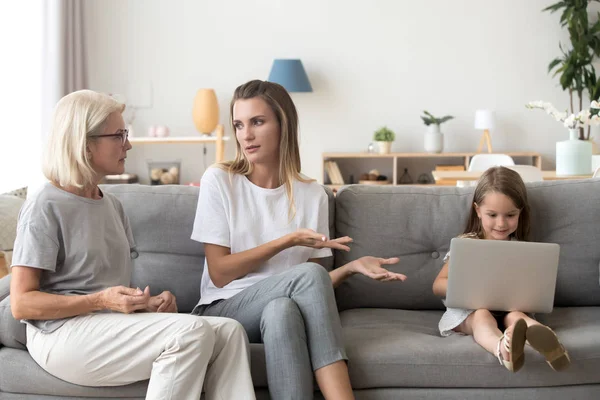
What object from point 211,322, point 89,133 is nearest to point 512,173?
point 211,322

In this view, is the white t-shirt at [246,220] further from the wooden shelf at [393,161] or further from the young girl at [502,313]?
the wooden shelf at [393,161]

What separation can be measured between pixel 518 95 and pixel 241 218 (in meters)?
4.57

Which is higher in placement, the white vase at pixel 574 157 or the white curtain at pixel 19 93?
the white curtain at pixel 19 93

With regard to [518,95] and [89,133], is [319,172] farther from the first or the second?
[89,133]

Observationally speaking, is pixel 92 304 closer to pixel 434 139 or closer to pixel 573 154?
pixel 573 154

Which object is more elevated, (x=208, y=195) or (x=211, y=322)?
(x=208, y=195)

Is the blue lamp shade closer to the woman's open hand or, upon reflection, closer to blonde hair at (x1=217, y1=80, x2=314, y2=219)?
blonde hair at (x1=217, y1=80, x2=314, y2=219)

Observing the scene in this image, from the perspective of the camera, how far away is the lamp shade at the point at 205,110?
6.04m

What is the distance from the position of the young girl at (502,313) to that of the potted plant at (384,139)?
365cm

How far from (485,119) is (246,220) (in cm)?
416

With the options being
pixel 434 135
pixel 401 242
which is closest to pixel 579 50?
pixel 434 135

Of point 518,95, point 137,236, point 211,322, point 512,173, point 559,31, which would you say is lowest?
point 211,322

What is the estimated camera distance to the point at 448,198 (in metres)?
2.62

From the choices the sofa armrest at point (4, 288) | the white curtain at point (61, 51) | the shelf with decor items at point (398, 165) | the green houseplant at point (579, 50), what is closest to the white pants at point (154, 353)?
the sofa armrest at point (4, 288)
